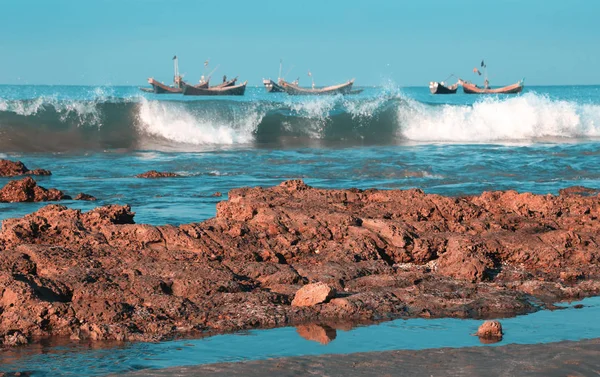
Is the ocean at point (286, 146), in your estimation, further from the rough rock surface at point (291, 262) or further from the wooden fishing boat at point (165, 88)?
the wooden fishing boat at point (165, 88)

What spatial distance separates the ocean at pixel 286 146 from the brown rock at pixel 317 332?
3832 mm

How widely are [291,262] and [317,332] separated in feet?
4.25

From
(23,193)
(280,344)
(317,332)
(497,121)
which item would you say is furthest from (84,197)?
(497,121)

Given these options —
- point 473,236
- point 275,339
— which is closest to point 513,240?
point 473,236

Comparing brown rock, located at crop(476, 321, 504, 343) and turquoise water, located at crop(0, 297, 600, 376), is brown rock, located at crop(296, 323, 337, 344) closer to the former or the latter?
turquoise water, located at crop(0, 297, 600, 376)

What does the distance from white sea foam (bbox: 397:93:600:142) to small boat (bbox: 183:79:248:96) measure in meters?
48.1

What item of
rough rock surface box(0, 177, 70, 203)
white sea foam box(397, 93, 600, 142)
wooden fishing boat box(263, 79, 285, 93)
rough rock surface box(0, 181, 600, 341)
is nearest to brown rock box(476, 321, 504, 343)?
rough rock surface box(0, 181, 600, 341)

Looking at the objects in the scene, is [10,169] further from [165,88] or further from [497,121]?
[165,88]

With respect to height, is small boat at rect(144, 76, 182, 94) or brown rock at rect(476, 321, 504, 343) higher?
small boat at rect(144, 76, 182, 94)

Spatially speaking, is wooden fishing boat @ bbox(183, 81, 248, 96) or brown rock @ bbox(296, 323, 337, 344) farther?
wooden fishing boat @ bbox(183, 81, 248, 96)

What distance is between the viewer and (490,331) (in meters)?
4.98

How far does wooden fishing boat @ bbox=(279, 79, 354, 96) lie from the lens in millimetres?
83000

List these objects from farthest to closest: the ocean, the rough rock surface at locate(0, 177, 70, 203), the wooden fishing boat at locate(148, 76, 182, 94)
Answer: the wooden fishing boat at locate(148, 76, 182, 94) → the ocean → the rough rock surface at locate(0, 177, 70, 203)

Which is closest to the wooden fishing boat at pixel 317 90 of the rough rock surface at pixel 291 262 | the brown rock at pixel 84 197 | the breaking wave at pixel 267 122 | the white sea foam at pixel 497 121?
the breaking wave at pixel 267 122
